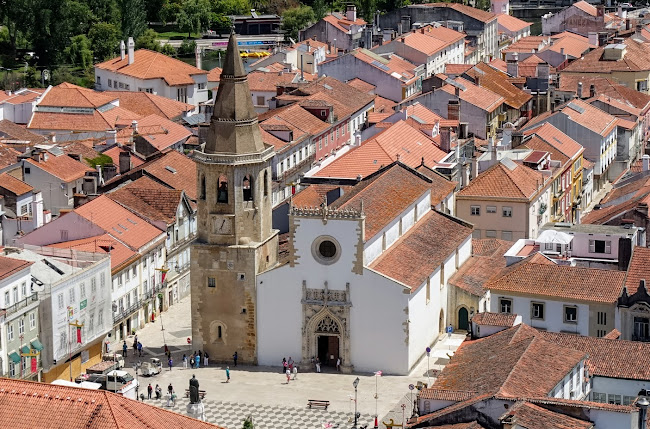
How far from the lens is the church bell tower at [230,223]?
93.4 metres

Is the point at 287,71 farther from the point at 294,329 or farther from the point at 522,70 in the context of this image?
the point at 294,329

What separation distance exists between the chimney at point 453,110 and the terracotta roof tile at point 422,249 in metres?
37.6

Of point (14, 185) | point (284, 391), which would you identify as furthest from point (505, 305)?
point (14, 185)

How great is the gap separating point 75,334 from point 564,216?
4625 cm

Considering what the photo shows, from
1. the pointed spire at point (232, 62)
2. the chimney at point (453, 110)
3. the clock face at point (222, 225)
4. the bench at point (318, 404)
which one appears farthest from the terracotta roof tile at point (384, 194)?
the chimney at point (453, 110)

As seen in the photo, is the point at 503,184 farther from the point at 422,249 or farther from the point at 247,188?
the point at 247,188

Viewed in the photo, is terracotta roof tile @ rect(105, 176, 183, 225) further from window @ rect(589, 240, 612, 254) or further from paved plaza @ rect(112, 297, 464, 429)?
window @ rect(589, 240, 612, 254)

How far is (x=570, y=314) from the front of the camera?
8756cm

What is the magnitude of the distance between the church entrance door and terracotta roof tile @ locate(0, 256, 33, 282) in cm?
1708

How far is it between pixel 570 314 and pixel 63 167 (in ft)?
168

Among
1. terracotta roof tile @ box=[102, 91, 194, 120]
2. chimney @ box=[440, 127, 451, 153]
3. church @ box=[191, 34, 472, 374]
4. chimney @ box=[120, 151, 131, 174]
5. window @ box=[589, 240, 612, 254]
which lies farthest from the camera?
terracotta roof tile @ box=[102, 91, 194, 120]

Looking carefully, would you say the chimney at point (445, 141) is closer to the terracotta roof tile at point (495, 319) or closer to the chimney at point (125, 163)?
the chimney at point (125, 163)

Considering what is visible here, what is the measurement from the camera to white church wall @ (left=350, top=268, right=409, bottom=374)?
91.8 meters

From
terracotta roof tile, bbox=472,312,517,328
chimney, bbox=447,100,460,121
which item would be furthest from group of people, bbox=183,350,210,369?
chimney, bbox=447,100,460,121
